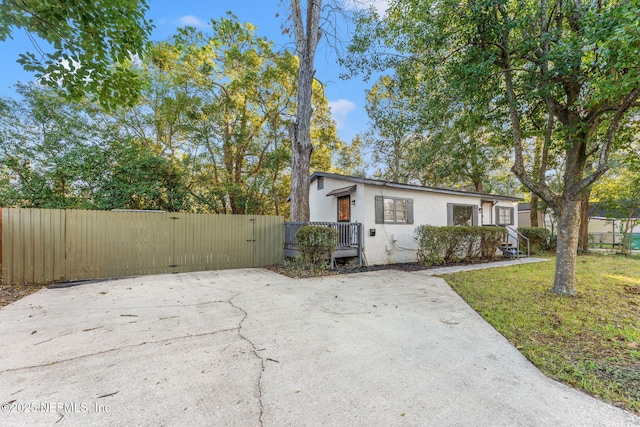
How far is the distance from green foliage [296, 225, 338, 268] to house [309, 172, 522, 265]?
1.60 meters

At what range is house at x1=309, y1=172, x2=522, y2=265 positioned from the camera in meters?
8.73

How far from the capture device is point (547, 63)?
4.88 m

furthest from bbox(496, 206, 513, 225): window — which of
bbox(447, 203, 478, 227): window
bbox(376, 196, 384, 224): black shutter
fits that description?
bbox(376, 196, 384, 224): black shutter

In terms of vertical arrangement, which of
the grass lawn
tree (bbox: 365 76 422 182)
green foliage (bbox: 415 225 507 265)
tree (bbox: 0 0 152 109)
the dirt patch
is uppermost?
tree (bbox: 365 76 422 182)

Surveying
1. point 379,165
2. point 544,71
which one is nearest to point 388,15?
point 544,71

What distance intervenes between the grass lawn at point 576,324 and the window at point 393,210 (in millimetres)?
3089

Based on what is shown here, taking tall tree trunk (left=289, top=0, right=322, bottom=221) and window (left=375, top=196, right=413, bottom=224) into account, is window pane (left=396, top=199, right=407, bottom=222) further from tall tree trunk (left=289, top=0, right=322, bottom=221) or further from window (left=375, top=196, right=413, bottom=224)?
tall tree trunk (left=289, top=0, right=322, bottom=221)

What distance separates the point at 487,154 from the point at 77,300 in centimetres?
1820

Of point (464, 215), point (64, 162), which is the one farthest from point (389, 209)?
point (64, 162)

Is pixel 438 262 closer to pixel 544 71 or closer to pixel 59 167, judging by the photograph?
pixel 544 71

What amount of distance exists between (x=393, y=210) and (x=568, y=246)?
4900 millimetres

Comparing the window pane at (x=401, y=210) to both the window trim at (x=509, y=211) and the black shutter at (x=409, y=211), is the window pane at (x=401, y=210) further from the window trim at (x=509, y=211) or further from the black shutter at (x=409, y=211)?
the window trim at (x=509, y=211)

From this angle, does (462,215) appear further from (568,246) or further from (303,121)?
(303,121)

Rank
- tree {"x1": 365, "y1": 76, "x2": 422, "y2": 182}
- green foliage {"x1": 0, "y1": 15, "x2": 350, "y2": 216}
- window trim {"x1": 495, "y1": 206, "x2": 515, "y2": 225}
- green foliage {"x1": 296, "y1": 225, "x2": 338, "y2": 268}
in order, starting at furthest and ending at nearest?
tree {"x1": 365, "y1": 76, "x2": 422, "y2": 182}, window trim {"x1": 495, "y1": 206, "x2": 515, "y2": 225}, green foliage {"x1": 0, "y1": 15, "x2": 350, "y2": 216}, green foliage {"x1": 296, "y1": 225, "x2": 338, "y2": 268}
